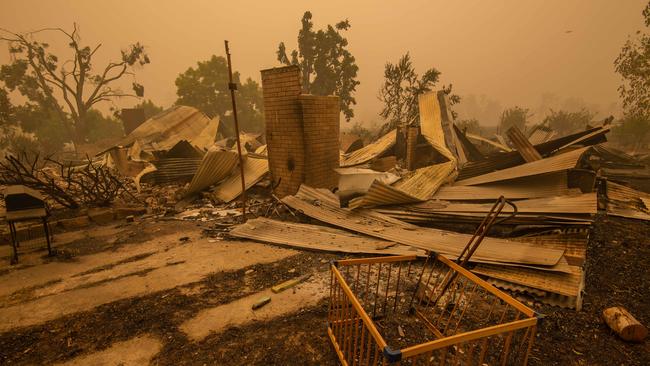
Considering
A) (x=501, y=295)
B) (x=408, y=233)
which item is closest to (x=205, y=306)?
(x=501, y=295)

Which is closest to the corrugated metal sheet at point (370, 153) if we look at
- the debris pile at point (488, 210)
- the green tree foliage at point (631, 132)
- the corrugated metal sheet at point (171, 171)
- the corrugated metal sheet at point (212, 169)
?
the debris pile at point (488, 210)

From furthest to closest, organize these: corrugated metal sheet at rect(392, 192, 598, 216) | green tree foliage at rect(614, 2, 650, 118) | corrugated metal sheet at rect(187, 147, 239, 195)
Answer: green tree foliage at rect(614, 2, 650, 118), corrugated metal sheet at rect(187, 147, 239, 195), corrugated metal sheet at rect(392, 192, 598, 216)

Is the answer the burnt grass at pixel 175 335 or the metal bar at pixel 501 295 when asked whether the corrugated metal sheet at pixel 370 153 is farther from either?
the metal bar at pixel 501 295

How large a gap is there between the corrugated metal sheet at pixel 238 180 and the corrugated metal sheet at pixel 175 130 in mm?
5470

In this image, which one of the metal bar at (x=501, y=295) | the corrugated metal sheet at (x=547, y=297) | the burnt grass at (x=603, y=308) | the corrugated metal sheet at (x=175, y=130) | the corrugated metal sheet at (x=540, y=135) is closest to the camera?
the metal bar at (x=501, y=295)

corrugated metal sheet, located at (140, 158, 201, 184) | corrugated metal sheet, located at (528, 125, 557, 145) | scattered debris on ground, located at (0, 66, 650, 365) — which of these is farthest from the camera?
corrugated metal sheet, located at (528, 125, 557, 145)

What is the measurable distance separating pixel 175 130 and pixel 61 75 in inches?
673

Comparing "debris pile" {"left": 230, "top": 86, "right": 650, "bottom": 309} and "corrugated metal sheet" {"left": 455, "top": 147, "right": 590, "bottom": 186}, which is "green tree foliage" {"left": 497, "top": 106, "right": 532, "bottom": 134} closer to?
"debris pile" {"left": 230, "top": 86, "right": 650, "bottom": 309}

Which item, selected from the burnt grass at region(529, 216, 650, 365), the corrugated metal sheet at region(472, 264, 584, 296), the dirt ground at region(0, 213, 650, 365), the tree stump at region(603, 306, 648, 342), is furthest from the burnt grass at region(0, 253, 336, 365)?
the tree stump at region(603, 306, 648, 342)

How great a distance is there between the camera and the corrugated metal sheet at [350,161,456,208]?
5.26 m

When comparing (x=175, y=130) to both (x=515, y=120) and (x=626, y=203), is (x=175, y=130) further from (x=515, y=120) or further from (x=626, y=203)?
(x=515, y=120)

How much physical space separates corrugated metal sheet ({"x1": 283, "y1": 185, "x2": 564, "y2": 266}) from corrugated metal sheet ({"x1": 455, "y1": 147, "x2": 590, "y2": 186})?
2.31 m

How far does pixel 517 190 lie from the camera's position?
554 cm

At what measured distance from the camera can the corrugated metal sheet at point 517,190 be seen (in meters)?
5.22
